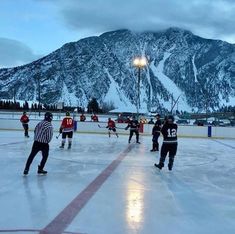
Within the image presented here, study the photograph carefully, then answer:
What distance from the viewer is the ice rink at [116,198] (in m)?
5.88

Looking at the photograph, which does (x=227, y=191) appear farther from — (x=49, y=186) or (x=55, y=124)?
(x=55, y=124)

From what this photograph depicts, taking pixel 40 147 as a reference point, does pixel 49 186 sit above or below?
below

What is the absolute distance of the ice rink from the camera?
588 cm

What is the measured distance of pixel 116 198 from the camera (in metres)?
7.71

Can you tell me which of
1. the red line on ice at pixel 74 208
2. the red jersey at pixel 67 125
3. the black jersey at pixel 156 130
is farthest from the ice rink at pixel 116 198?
the black jersey at pixel 156 130

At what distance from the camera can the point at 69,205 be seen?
→ 699 cm

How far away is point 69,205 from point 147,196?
1.56 m

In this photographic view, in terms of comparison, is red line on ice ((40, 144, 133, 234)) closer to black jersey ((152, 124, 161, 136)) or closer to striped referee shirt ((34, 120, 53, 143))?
striped referee shirt ((34, 120, 53, 143))

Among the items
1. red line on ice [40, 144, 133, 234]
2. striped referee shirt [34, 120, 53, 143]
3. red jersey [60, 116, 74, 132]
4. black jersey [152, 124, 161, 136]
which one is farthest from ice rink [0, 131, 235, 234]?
black jersey [152, 124, 161, 136]

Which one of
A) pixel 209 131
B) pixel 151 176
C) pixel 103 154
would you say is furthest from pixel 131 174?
pixel 209 131

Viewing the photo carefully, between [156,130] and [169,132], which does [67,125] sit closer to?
[156,130]

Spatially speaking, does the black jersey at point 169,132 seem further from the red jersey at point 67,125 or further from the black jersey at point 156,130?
the red jersey at point 67,125

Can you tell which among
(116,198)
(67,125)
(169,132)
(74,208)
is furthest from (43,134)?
(67,125)

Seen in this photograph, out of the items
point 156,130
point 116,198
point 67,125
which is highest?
point 67,125
